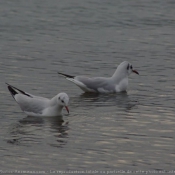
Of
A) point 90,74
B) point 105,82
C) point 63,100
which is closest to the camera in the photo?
point 63,100

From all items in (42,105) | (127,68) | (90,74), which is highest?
(127,68)

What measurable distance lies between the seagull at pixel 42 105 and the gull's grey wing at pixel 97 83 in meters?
2.39

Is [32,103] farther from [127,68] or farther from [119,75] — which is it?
[127,68]

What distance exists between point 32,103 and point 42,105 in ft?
0.68

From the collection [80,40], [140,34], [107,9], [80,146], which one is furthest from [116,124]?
[107,9]

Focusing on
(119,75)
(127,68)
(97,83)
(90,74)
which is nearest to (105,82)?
(97,83)

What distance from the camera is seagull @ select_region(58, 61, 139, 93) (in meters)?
18.2

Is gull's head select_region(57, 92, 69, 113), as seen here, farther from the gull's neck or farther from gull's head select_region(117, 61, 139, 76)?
gull's head select_region(117, 61, 139, 76)

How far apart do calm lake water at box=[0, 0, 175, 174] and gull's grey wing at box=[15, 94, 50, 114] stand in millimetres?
189

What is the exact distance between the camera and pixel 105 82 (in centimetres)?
1841

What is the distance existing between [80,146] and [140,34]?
12971mm

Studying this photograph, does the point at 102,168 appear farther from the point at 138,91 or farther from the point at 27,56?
the point at 27,56

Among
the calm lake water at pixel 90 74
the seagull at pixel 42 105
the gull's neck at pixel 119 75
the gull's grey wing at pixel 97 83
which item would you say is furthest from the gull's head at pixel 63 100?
the gull's neck at pixel 119 75

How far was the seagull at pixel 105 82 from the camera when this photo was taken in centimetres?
1817
